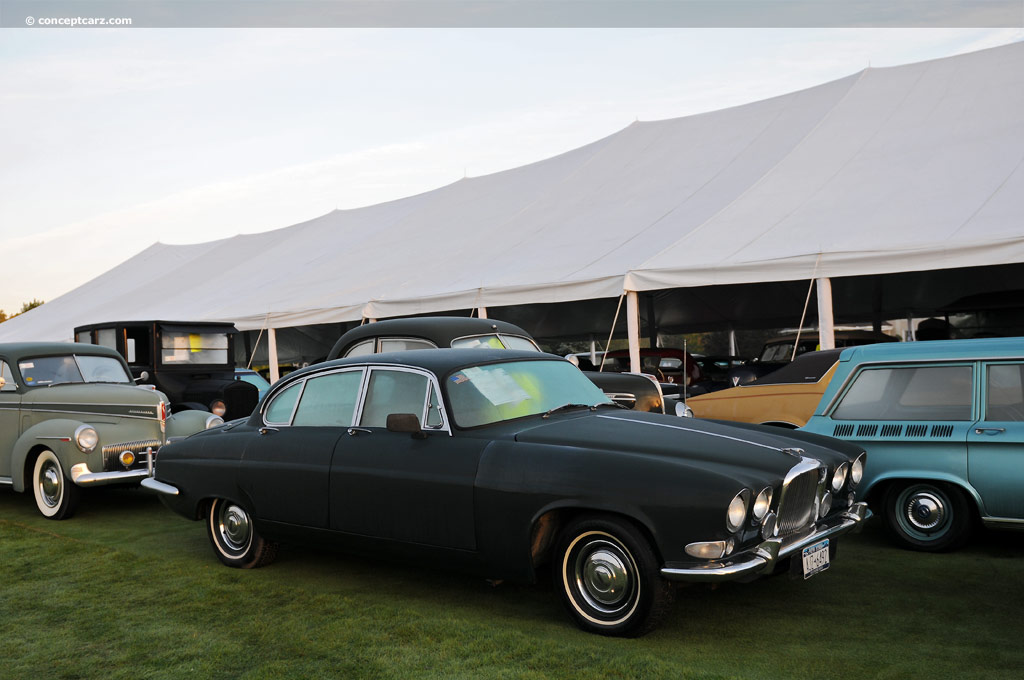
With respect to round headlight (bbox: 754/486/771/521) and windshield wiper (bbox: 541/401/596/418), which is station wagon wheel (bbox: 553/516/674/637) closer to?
round headlight (bbox: 754/486/771/521)

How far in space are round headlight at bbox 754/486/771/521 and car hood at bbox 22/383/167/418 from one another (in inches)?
263

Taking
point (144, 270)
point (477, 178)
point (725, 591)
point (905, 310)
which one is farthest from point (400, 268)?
point (144, 270)

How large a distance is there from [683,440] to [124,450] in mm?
6163

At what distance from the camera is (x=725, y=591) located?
5.32 m

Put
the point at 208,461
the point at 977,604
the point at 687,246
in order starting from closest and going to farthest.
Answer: the point at 977,604 < the point at 208,461 < the point at 687,246

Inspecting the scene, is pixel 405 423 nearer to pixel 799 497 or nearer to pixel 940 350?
pixel 799 497

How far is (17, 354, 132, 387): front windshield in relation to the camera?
9.22 meters

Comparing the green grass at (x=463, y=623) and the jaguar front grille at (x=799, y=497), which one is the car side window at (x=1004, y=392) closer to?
the green grass at (x=463, y=623)

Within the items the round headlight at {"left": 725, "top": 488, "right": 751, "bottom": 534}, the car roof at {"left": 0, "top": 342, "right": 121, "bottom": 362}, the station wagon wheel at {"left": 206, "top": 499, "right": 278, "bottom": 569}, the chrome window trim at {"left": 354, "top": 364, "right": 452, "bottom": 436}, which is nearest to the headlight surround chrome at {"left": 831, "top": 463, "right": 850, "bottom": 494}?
the round headlight at {"left": 725, "top": 488, "right": 751, "bottom": 534}

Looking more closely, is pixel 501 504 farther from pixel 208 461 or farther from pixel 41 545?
pixel 41 545

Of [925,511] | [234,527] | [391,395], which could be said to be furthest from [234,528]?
[925,511]

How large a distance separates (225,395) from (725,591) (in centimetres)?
813

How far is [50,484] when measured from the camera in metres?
8.54

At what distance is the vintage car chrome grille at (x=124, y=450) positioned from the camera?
8.39 metres
